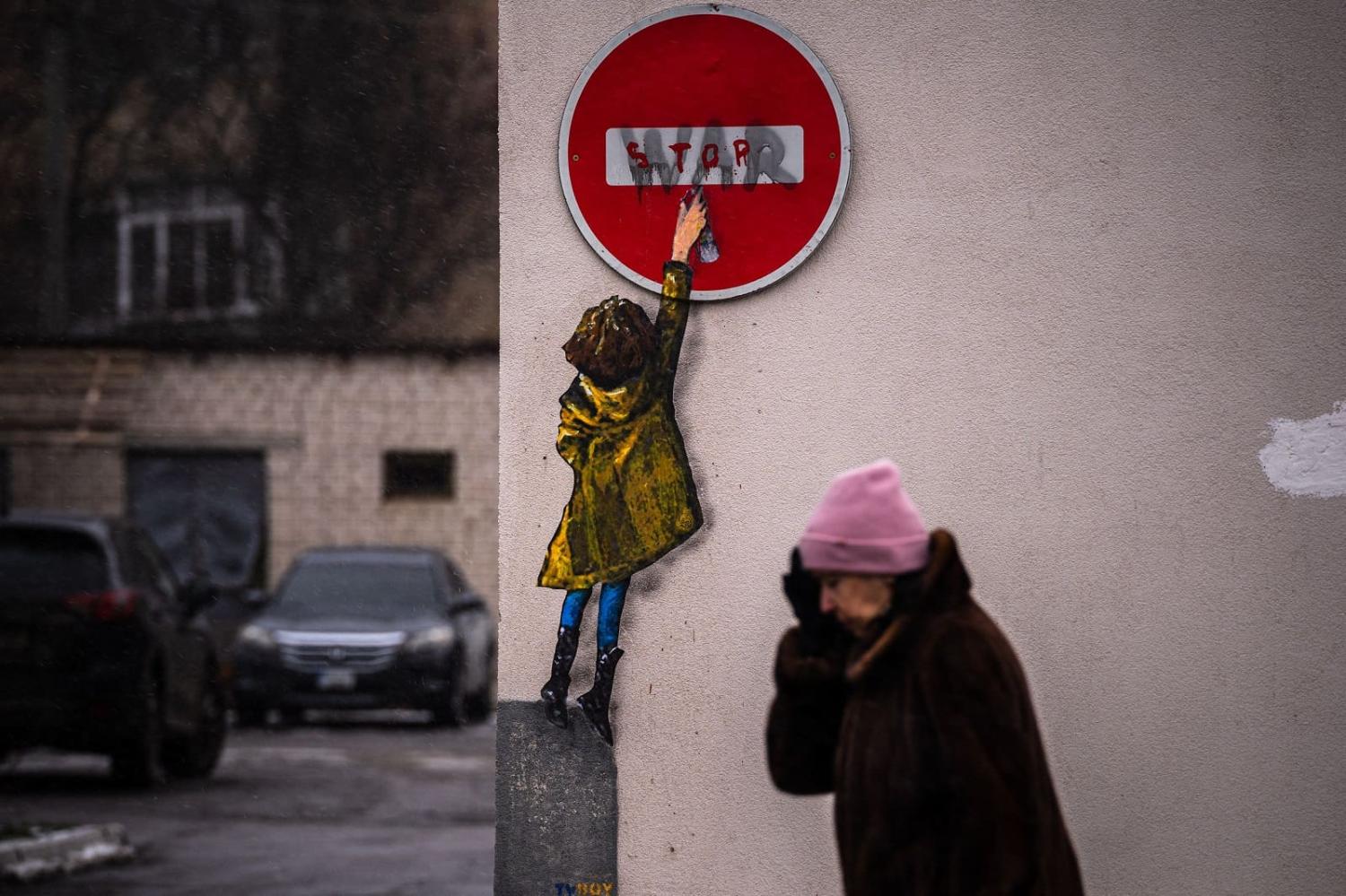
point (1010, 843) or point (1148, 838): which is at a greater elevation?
point (1010, 843)

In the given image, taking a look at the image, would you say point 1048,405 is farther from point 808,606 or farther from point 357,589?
point 357,589

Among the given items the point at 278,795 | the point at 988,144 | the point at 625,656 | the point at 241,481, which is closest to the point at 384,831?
the point at 278,795

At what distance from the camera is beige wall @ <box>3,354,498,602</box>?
86.5 feet

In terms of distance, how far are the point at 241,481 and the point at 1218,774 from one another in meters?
23.2

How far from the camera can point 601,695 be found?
4980mm

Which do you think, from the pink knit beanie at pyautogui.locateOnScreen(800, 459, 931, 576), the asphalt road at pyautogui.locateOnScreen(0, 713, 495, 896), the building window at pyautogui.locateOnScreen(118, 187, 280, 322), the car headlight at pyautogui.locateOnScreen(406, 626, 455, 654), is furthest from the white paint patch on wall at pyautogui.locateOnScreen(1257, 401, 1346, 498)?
the building window at pyautogui.locateOnScreen(118, 187, 280, 322)

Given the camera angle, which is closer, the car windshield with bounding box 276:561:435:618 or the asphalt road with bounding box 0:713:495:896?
the asphalt road with bounding box 0:713:495:896

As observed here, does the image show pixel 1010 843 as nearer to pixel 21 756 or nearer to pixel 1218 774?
pixel 1218 774

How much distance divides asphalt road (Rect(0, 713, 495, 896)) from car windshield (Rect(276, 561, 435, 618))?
1.33m

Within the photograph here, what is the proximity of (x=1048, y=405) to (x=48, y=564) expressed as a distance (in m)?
8.96

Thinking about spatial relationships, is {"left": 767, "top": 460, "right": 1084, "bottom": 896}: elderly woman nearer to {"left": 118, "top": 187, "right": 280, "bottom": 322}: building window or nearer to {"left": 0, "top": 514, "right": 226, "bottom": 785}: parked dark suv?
{"left": 0, "top": 514, "right": 226, "bottom": 785}: parked dark suv

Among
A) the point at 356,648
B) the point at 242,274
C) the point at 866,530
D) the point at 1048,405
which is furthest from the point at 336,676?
the point at 866,530

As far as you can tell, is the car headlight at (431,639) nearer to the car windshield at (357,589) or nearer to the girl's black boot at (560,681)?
the car windshield at (357,589)

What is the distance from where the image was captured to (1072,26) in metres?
5.00
